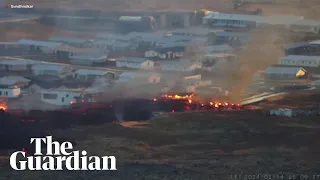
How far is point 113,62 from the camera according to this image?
5.91m

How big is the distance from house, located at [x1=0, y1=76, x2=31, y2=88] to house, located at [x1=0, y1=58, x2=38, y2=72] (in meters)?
0.06

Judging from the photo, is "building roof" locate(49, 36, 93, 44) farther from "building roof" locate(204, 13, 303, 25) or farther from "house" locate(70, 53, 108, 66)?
"building roof" locate(204, 13, 303, 25)

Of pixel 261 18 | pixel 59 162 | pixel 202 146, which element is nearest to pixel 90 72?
pixel 59 162

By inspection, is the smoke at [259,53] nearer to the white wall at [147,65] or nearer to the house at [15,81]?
the white wall at [147,65]

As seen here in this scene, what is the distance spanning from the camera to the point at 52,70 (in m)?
5.87

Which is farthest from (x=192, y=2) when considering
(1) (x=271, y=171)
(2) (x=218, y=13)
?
(1) (x=271, y=171)

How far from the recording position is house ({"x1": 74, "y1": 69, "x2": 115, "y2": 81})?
19.2ft

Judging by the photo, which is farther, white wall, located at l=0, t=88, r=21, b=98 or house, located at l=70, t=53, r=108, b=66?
house, located at l=70, t=53, r=108, b=66

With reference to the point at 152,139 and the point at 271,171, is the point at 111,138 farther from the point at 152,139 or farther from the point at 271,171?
the point at 271,171

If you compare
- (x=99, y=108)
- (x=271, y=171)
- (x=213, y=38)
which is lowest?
(x=271, y=171)

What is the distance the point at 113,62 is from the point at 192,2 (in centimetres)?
73

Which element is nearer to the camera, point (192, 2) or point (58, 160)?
point (58, 160)

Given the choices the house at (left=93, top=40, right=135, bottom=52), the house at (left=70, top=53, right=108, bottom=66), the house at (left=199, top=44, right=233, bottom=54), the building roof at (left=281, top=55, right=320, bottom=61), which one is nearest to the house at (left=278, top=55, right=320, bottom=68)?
the building roof at (left=281, top=55, right=320, bottom=61)

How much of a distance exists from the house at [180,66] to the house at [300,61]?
2.05ft
